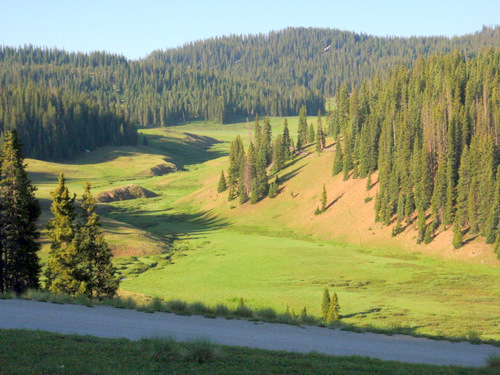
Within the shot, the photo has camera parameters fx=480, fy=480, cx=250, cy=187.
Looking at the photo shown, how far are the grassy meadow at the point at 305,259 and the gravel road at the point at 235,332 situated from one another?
3214mm

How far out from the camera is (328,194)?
10750 cm

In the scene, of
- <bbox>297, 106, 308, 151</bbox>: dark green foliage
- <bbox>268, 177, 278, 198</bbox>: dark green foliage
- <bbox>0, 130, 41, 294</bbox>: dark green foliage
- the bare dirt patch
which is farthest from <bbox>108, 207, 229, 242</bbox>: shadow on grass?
<bbox>0, 130, 41, 294</bbox>: dark green foliage

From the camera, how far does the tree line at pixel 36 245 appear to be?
34.8 metres

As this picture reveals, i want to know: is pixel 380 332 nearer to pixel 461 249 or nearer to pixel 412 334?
pixel 412 334

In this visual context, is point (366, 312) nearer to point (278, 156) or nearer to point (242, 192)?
point (242, 192)

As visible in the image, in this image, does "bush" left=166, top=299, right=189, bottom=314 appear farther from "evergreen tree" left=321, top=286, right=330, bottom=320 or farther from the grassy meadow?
"evergreen tree" left=321, top=286, right=330, bottom=320

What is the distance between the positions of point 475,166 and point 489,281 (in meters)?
26.7

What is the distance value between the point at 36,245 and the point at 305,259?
46.4 meters

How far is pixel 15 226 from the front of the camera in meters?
36.0

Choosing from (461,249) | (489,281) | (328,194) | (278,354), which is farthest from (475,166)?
(278,354)

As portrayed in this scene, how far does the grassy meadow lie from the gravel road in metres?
3.21

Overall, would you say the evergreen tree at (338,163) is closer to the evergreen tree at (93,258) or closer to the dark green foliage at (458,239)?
the dark green foliage at (458,239)

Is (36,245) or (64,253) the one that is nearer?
(64,253)

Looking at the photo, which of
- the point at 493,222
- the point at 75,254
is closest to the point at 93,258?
the point at 75,254
